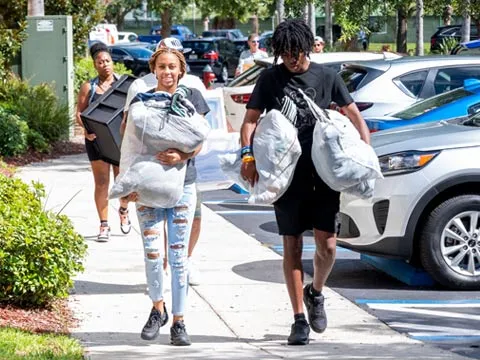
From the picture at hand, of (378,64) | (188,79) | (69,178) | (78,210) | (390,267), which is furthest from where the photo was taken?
(69,178)

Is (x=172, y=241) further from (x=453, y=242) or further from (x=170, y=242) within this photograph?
(x=453, y=242)

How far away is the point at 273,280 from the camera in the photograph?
927 centimetres

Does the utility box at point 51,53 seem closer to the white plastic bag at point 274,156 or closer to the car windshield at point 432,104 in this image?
the car windshield at point 432,104

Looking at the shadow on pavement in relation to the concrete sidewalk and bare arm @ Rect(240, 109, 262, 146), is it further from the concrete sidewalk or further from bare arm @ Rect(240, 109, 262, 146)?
bare arm @ Rect(240, 109, 262, 146)

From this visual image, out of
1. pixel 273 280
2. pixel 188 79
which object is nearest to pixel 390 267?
pixel 273 280

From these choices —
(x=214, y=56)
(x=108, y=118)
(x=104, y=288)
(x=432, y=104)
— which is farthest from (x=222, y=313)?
(x=214, y=56)

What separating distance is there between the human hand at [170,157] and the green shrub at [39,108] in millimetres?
11610

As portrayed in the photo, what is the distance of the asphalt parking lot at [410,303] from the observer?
752cm

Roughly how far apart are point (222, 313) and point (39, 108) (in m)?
11.7

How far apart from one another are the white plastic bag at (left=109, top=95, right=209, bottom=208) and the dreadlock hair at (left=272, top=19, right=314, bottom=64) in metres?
0.71

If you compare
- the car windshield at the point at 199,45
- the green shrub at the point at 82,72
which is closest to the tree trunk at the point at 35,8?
the green shrub at the point at 82,72

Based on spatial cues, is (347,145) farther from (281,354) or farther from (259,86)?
(281,354)

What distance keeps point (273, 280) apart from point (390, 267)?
100 centimetres

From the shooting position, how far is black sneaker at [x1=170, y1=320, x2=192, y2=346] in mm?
7023
